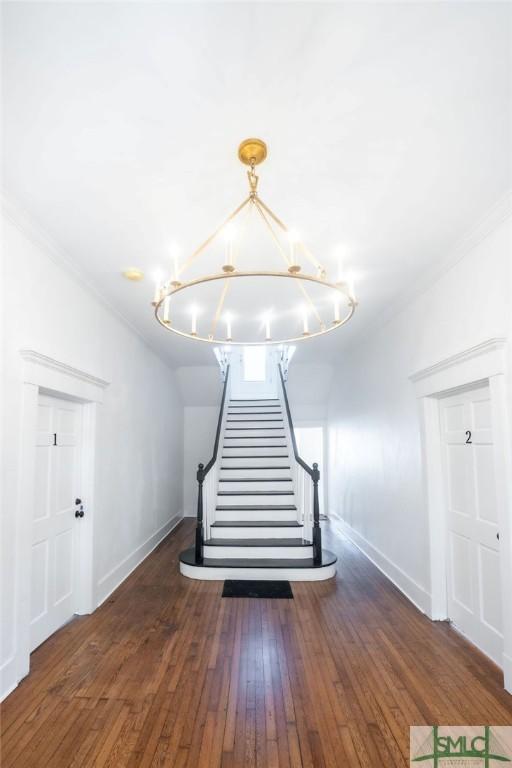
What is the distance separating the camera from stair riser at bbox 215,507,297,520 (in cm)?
496

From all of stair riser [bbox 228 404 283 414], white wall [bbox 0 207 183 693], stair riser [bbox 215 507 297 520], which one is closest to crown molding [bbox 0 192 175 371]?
white wall [bbox 0 207 183 693]

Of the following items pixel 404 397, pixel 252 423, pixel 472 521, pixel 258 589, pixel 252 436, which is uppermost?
pixel 404 397

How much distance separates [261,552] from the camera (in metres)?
4.43

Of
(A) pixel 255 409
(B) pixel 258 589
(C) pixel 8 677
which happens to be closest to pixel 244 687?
(C) pixel 8 677

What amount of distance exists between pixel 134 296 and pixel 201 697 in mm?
3175

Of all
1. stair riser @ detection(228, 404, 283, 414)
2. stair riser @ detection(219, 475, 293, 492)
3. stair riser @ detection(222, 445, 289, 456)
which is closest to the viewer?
stair riser @ detection(219, 475, 293, 492)

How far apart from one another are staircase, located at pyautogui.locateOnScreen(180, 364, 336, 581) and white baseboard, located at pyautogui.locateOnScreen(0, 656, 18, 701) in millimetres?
2061

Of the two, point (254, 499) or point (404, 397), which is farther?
point (254, 499)

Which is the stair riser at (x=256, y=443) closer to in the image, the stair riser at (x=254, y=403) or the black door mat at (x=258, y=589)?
the stair riser at (x=254, y=403)

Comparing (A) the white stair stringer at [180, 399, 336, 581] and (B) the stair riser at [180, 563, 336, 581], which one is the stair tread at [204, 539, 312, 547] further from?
(B) the stair riser at [180, 563, 336, 581]

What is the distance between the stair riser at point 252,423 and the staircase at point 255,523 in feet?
2.17

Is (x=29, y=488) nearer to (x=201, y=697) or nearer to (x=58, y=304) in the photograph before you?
(x=58, y=304)

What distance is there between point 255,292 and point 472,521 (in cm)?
266

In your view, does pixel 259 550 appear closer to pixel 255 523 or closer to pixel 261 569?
pixel 261 569
